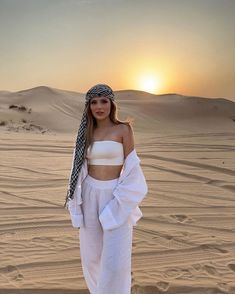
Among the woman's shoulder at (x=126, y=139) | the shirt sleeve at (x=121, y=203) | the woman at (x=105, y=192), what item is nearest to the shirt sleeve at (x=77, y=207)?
the woman at (x=105, y=192)

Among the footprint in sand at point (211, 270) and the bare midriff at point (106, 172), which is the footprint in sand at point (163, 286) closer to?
the footprint in sand at point (211, 270)

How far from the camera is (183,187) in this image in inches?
340

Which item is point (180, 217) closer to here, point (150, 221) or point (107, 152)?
point (150, 221)

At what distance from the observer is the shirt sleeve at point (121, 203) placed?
3.44 m

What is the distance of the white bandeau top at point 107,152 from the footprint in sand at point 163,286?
1.58 m

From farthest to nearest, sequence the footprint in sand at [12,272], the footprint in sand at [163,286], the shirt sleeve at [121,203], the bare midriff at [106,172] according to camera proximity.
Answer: the footprint in sand at [12,272] → the footprint in sand at [163,286] → the bare midriff at [106,172] → the shirt sleeve at [121,203]

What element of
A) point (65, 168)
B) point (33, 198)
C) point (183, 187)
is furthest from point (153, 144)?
point (33, 198)

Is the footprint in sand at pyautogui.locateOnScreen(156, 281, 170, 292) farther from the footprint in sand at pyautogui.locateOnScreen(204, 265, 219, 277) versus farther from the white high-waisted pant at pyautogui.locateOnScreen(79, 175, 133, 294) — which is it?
the white high-waisted pant at pyautogui.locateOnScreen(79, 175, 133, 294)

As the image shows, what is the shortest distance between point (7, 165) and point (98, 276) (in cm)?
714

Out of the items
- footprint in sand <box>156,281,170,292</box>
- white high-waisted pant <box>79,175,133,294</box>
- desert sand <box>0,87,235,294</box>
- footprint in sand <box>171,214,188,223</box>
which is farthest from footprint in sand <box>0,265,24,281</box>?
footprint in sand <box>171,214,188,223</box>

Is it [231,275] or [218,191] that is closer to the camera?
[231,275]

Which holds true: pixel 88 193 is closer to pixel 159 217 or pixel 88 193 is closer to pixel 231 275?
pixel 231 275

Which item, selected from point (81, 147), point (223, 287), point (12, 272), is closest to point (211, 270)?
point (223, 287)

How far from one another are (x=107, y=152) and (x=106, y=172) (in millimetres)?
156
